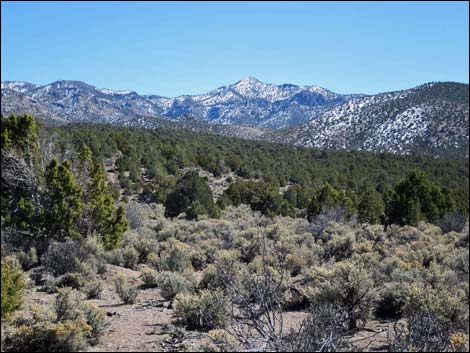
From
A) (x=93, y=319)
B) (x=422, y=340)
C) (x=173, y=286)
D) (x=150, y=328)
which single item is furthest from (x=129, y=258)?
(x=422, y=340)

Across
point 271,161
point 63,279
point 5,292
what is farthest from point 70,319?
point 271,161

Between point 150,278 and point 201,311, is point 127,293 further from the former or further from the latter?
point 201,311

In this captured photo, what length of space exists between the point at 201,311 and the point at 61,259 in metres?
6.41

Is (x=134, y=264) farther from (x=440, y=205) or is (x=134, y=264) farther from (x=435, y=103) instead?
(x=435, y=103)

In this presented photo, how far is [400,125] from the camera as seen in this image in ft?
348

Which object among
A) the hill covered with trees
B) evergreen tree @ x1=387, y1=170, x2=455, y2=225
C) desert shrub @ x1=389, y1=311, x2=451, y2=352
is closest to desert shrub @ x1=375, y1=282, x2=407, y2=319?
the hill covered with trees

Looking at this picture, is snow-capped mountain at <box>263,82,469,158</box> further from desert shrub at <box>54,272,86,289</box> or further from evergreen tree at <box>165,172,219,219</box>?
desert shrub at <box>54,272,86,289</box>

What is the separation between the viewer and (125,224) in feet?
53.6

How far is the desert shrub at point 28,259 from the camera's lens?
45.2 ft

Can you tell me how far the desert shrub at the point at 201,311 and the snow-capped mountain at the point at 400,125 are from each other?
83.3 m

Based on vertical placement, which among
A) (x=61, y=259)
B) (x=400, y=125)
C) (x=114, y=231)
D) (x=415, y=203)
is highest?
(x=400, y=125)

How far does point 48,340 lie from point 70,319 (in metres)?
0.82

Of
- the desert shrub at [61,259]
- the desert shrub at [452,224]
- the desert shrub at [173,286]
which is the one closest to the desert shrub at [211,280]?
the desert shrub at [173,286]

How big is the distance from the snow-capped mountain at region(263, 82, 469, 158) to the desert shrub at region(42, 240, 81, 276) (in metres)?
81.5
